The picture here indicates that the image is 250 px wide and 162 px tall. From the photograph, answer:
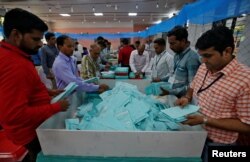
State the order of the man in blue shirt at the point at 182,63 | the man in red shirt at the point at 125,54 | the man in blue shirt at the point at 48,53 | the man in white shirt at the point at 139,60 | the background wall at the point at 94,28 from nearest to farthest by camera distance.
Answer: the man in blue shirt at the point at 182,63, the man in blue shirt at the point at 48,53, the man in white shirt at the point at 139,60, the man in red shirt at the point at 125,54, the background wall at the point at 94,28

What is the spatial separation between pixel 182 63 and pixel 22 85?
4.68 ft

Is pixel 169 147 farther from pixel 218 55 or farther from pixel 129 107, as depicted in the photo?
pixel 218 55

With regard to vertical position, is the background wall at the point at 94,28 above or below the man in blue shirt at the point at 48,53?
above

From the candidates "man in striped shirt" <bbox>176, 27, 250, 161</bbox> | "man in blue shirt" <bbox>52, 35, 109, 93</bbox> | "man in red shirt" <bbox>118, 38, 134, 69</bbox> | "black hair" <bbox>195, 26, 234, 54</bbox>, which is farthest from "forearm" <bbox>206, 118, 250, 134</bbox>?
"man in red shirt" <bbox>118, 38, 134, 69</bbox>

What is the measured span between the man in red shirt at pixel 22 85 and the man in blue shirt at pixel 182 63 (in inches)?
45.0

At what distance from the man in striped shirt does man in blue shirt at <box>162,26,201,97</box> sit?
2.39ft

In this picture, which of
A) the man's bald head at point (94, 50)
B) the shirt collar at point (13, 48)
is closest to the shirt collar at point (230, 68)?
the shirt collar at point (13, 48)

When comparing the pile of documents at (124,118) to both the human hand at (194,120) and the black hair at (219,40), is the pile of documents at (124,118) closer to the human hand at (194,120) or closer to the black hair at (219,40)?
the human hand at (194,120)

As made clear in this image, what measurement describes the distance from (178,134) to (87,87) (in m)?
1.14

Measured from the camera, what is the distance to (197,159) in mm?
1149

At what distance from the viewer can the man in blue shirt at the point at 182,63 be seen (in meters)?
1.98

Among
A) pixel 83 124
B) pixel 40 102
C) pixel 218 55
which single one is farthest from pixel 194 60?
pixel 40 102

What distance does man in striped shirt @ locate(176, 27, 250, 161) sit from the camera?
42.0 inches

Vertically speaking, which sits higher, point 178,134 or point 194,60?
point 194,60
